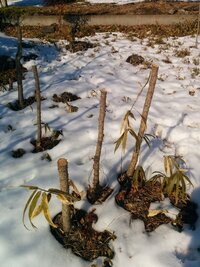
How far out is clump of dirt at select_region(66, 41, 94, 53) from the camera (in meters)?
8.05

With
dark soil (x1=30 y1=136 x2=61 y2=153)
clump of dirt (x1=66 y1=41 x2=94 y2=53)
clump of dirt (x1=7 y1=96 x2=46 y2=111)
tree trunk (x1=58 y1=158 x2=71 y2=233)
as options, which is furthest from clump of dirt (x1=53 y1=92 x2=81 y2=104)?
clump of dirt (x1=66 y1=41 x2=94 y2=53)

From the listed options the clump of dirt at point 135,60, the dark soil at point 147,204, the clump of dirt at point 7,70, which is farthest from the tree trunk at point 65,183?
the clump of dirt at point 135,60

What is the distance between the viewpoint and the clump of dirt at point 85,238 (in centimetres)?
247

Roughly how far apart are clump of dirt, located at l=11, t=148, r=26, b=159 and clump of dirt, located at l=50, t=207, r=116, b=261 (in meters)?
1.20

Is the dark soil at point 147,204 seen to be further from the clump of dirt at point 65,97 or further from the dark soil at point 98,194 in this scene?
the clump of dirt at point 65,97

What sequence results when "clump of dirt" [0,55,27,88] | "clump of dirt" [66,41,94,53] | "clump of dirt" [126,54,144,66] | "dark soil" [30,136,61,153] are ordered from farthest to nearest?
"clump of dirt" [66,41,94,53] → "clump of dirt" [126,54,144,66] → "clump of dirt" [0,55,27,88] → "dark soil" [30,136,61,153]

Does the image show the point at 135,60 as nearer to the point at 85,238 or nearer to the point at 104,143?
the point at 104,143

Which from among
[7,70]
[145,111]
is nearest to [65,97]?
[7,70]

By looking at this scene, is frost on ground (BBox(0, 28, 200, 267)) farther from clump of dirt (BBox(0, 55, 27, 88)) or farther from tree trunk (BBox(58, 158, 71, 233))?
clump of dirt (BBox(0, 55, 27, 88))

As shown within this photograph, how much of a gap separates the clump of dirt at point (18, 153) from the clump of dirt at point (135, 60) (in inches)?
163

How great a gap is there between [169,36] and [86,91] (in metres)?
5.06

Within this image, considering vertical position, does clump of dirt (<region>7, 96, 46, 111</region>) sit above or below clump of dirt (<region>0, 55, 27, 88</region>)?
below

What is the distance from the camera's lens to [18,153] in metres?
3.67

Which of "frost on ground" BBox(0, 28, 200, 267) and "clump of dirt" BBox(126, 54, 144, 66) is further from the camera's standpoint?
"clump of dirt" BBox(126, 54, 144, 66)
